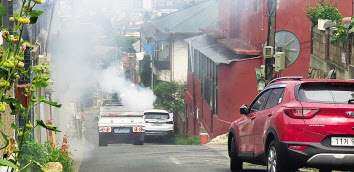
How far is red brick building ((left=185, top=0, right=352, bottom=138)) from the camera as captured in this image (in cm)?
2733

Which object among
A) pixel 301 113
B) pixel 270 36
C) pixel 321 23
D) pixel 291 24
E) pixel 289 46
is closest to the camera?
pixel 301 113

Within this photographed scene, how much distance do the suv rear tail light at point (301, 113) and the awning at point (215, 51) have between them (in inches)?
775

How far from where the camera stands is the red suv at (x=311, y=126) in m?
8.63

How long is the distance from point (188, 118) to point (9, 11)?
30.0 metres

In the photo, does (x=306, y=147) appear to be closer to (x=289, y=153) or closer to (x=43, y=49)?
(x=289, y=153)

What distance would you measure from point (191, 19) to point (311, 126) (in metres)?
46.5

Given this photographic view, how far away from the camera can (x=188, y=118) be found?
43.2 m

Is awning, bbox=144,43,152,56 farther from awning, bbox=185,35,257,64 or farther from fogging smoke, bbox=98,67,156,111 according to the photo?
awning, bbox=185,35,257,64

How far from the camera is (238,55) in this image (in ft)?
97.7

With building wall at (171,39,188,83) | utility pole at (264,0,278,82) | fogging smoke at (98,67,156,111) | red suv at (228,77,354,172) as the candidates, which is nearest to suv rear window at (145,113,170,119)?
fogging smoke at (98,67,156,111)

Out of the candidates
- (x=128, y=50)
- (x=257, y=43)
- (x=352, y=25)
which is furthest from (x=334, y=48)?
(x=128, y=50)

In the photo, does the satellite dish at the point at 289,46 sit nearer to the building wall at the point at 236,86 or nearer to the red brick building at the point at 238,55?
the red brick building at the point at 238,55

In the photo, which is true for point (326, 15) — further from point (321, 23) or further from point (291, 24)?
point (291, 24)

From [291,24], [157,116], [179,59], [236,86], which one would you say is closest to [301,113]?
[291,24]
